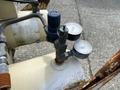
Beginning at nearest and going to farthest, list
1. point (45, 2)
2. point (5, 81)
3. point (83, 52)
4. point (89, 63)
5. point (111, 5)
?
point (5, 81), point (83, 52), point (45, 2), point (89, 63), point (111, 5)

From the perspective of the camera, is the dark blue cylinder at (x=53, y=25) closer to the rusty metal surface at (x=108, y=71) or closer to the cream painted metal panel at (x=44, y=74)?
the cream painted metal panel at (x=44, y=74)

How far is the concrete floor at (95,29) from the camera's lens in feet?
5.43

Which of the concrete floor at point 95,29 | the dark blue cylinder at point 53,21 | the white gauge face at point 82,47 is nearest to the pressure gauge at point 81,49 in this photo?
the white gauge face at point 82,47

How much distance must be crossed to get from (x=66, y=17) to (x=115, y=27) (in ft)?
1.24

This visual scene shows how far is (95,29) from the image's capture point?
1.94 metres

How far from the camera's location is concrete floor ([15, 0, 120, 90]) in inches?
65.1

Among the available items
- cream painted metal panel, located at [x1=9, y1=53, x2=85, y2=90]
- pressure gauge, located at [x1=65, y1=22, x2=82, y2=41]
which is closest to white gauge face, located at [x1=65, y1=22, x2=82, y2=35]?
pressure gauge, located at [x1=65, y1=22, x2=82, y2=41]

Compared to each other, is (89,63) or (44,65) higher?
(44,65)

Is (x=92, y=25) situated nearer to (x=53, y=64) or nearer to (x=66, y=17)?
(x=66, y=17)

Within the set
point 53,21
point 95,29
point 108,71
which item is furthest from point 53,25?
point 95,29

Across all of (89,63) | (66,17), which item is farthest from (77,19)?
(89,63)

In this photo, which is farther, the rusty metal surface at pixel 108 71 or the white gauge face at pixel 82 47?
the white gauge face at pixel 82 47

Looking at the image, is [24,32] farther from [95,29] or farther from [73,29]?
[95,29]

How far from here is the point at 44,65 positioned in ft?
3.17
